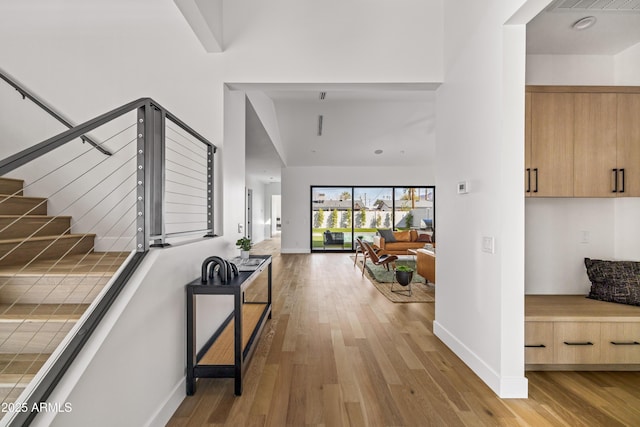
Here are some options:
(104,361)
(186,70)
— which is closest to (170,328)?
(104,361)

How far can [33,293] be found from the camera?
1.85 metres

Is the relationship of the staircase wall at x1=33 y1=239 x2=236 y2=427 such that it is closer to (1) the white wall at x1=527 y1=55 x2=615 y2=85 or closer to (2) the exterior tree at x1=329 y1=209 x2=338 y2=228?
(1) the white wall at x1=527 y1=55 x2=615 y2=85

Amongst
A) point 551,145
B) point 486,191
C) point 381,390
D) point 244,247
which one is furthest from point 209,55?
point 381,390

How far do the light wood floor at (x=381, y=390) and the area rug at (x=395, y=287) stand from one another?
1251 mm

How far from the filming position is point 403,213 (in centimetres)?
1036

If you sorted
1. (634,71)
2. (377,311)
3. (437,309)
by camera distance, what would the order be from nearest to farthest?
1. (634,71)
2. (437,309)
3. (377,311)

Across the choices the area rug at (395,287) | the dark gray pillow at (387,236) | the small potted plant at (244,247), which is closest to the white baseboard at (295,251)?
the dark gray pillow at (387,236)

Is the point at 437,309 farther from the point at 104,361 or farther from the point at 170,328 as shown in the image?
the point at 104,361

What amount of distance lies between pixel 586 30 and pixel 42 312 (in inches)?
176

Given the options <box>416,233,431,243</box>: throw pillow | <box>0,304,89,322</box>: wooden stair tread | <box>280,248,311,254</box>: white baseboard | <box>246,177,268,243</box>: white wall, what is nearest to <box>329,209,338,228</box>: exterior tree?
<box>280,248,311,254</box>: white baseboard

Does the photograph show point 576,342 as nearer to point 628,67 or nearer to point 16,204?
point 628,67

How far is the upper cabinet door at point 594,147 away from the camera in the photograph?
255 centimetres

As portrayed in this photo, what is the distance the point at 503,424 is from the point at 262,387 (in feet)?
5.26

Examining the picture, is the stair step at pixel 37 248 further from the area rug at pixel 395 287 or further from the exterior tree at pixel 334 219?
the exterior tree at pixel 334 219
